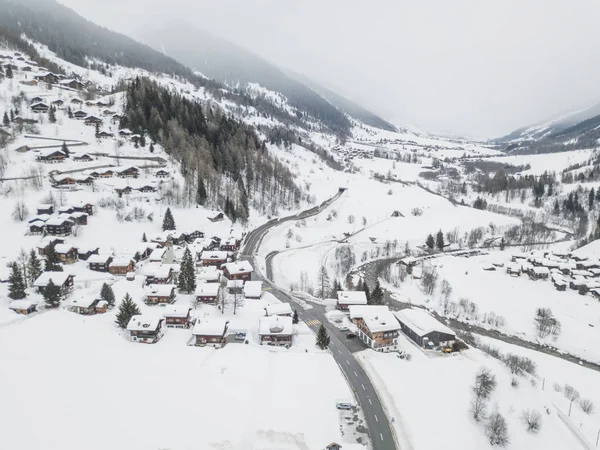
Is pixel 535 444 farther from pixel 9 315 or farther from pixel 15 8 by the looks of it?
pixel 15 8

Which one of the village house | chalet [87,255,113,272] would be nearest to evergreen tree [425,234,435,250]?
the village house

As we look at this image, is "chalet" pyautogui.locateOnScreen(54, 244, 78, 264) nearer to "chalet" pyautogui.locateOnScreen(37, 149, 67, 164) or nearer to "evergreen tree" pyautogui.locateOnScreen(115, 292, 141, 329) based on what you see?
"evergreen tree" pyautogui.locateOnScreen(115, 292, 141, 329)

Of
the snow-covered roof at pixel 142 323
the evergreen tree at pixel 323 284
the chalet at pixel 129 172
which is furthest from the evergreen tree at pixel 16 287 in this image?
the chalet at pixel 129 172

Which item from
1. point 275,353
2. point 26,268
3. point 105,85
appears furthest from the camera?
point 105,85

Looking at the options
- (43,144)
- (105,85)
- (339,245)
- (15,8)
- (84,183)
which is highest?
(15,8)

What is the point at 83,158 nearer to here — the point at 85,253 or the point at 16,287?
the point at 85,253

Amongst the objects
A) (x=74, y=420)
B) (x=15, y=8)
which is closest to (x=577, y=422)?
(x=74, y=420)
